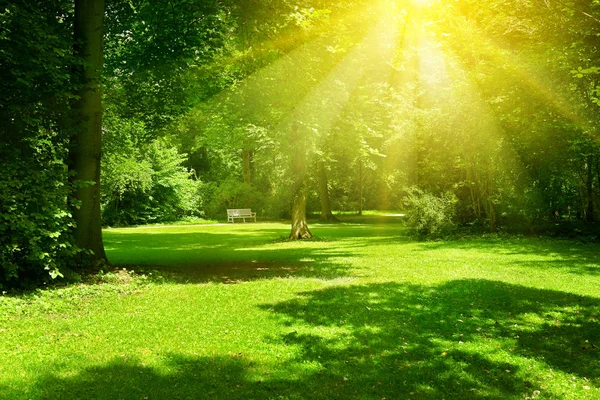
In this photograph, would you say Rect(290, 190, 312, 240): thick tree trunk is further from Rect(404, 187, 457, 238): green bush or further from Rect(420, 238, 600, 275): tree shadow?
Rect(420, 238, 600, 275): tree shadow

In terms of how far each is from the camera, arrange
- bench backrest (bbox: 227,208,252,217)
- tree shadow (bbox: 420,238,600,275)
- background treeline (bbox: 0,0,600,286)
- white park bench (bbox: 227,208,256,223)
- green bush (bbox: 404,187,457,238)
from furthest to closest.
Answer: bench backrest (bbox: 227,208,252,217) → white park bench (bbox: 227,208,256,223) → green bush (bbox: 404,187,457,238) → tree shadow (bbox: 420,238,600,275) → background treeline (bbox: 0,0,600,286)

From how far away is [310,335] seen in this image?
755cm

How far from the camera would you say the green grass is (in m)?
5.60

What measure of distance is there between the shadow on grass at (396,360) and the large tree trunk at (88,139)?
A: 17.6ft

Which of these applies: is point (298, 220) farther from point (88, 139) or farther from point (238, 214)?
point (238, 214)

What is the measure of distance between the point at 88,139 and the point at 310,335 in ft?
25.6

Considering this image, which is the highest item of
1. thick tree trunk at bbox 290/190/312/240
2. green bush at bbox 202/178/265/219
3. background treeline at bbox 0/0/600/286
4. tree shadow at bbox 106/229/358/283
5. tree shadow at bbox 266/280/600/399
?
background treeline at bbox 0/0/600/286

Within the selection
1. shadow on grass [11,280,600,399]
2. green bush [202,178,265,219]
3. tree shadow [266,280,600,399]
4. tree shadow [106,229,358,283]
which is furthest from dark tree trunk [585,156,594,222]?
green bush [202,178,265,219]

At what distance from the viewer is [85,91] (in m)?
12.0

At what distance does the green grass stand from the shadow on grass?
2 cm

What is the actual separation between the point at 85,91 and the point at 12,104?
258 cm

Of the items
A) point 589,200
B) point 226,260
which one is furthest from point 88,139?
point 589,200

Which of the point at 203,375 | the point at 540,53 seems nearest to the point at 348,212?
the point at 540,53

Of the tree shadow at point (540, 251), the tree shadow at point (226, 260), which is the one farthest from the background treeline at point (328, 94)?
the tree shadow at point (226, 260)
